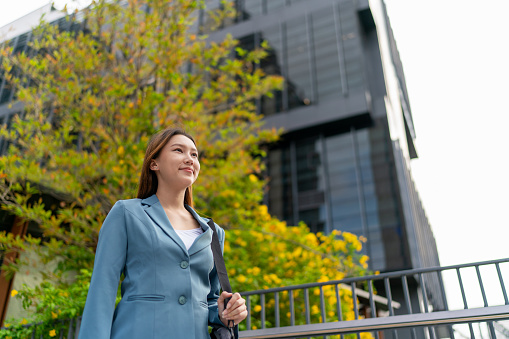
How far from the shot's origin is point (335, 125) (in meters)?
24.2

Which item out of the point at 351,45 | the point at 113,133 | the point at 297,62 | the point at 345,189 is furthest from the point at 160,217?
the point at 297,62

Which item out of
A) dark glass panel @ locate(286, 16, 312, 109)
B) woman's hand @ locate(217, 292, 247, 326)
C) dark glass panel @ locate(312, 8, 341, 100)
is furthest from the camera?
dark glass panel @ locate(286, 16, 312, 109)

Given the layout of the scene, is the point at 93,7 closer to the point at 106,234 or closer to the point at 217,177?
the point at 217,177

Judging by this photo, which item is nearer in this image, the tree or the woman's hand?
the woman's hand

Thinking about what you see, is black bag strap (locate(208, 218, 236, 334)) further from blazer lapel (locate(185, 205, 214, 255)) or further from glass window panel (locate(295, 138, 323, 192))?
glass window panel (locate(295, 138, 323, 192))

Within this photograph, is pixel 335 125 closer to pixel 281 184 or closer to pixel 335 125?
pixel 335 125

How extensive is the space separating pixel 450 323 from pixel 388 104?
23.9 m

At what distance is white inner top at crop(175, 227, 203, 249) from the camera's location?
67.6 inches

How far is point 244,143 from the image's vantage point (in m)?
6.66

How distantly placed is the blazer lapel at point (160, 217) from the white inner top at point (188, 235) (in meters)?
0.06

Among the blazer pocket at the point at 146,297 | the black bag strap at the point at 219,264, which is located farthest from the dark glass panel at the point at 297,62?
the blazer pocket at the point at 146,297

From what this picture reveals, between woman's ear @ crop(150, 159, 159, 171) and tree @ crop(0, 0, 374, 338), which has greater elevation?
tree @ crop(0, 0, 374, 338)

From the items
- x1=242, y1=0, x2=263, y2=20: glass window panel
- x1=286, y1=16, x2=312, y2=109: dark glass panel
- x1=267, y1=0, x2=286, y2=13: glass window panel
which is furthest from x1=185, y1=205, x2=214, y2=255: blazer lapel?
x1=242, y1=0, x2=263, y2=20: glass window panel

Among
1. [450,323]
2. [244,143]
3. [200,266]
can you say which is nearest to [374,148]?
[244,143]
